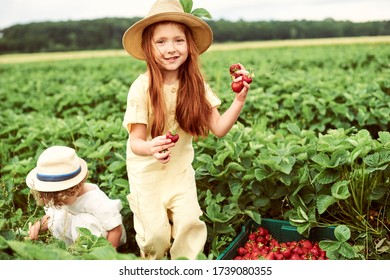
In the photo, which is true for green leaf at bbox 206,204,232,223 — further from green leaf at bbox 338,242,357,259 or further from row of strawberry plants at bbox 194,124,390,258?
green leaf at bbox 338,242,357,259

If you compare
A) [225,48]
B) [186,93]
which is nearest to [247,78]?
[186,93]

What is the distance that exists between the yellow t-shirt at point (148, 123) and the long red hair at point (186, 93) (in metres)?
0.03

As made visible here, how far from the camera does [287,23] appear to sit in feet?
56.8

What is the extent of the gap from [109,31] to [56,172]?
31.7ft

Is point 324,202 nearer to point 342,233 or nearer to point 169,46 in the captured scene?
point 342,233

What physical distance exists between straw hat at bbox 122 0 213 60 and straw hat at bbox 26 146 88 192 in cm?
59

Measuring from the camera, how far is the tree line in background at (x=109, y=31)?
8477 mm

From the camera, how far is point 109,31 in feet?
37.1

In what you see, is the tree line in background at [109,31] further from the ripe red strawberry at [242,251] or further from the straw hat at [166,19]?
the ripe red strawberry at [242,251]

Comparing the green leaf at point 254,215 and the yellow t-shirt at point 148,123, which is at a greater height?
the yellow t-shirt at point 148,123

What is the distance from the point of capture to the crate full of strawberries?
6.94ft

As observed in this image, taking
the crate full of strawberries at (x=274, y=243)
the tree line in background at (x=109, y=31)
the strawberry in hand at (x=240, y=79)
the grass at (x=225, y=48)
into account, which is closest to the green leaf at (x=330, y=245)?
the crate full of strawberries at (x=274, y=243)
